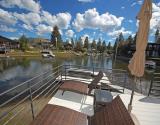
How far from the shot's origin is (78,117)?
3.02 metres

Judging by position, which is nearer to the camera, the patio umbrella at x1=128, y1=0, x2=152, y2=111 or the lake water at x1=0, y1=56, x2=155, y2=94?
the patio umbrella at x1=128, y1=0, x2=152, y2=111

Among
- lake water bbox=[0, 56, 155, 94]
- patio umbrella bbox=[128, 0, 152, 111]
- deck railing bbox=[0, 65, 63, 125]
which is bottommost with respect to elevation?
lake water bbox=[0, 56, 155, 94]

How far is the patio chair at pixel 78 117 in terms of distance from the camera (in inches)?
99.4

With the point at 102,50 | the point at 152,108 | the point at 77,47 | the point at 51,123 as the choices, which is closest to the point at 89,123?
the point at 51,123

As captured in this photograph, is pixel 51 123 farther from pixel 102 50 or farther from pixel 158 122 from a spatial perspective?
pixel 102 50

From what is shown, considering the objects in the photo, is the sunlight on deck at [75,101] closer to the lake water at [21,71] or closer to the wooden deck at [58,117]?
the wooden deck at [58,117]

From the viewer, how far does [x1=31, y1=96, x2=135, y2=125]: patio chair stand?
2.53 meters

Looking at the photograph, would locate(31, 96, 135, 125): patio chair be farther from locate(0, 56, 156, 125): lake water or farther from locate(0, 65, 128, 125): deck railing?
locate(0, 56, 156, 125): lake water

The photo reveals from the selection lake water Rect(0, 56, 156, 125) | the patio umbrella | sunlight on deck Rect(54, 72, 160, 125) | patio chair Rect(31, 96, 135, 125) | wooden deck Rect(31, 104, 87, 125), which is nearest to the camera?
patio chair Rect(31, 96, 135, 125)

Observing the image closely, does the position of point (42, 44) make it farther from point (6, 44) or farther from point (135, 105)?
point (135, 105)

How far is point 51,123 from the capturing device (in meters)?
2.64

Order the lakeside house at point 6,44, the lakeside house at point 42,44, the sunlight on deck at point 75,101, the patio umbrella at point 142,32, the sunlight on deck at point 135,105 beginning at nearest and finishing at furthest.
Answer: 1. the patio umbrella at point 142,32
2. the sunlight on deck at point 135,105
3. the sunlight on deck at point 75,101
4. the lakeside house at point 6,44
5. the lakeside house at point 42,44

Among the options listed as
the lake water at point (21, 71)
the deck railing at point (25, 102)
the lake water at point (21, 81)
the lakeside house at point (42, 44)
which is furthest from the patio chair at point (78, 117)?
the lakeside house at point (42, 44)

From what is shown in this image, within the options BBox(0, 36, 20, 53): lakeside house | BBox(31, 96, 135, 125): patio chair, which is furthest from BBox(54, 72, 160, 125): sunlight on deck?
BBox(0, 36, 20, 53): lakeside house
